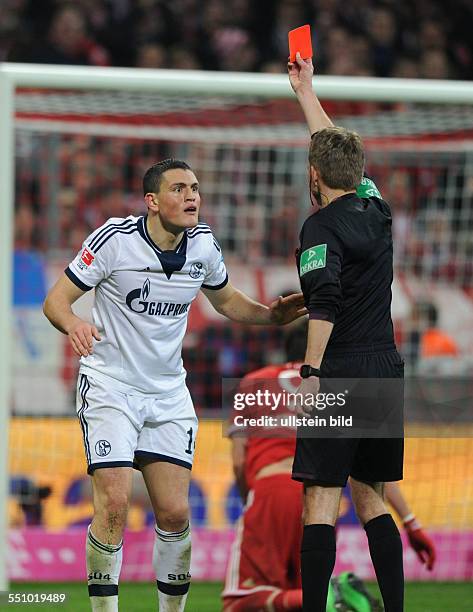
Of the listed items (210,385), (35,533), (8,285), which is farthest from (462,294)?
(8,285)

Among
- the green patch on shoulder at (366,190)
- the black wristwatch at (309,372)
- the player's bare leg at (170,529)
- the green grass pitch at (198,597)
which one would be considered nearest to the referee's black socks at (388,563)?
the black wristwatch at (309,372)

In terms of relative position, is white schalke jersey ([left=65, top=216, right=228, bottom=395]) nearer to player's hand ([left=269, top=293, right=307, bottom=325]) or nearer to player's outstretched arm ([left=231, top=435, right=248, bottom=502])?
player's hand ([left=269, top=293, right=307, bottom=325])

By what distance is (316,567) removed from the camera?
16.4ft

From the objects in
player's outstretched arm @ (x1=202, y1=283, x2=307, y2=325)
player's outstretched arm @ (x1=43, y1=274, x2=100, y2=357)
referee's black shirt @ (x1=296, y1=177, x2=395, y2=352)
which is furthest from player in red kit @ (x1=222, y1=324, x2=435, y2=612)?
player's outstretched arm @ (x1=43, y1=274, x2=100, y2=357)

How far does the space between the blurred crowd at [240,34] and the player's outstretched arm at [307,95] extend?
749 centimetres

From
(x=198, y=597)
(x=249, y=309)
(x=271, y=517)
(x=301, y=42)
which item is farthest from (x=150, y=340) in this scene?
(x=198, y=597)

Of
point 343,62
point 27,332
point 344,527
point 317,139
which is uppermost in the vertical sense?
point 343,62

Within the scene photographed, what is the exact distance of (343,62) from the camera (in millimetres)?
14219

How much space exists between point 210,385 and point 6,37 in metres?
5.09

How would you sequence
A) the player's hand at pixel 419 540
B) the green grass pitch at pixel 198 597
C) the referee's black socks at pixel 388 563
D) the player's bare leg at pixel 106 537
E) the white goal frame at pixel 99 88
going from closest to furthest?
1. the referee's black socks at pixel 388 563
2. the player's bare leg at pixel 106 537
3. the player's hand at pixel 419 540
4. the white goal frame at pixel 99 88
5. the green grass pitch at pixel 198 597

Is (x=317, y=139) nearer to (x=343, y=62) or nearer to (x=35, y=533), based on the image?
(x=35, y=533)

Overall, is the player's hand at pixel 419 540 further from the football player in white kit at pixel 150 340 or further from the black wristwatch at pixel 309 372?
the black wristwatch at pixel 309 372

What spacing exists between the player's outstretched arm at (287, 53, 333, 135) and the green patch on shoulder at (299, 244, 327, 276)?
2.24 feet

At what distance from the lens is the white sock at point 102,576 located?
17.1ft
